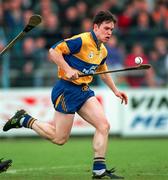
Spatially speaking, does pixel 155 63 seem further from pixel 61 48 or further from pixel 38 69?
pixel 61 48

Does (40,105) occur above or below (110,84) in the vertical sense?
below

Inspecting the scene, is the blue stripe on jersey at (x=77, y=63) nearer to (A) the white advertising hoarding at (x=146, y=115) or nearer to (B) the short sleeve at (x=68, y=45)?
(B) the short sleeve at (x=68, y=45)

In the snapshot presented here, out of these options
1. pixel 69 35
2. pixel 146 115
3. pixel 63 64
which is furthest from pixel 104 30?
pixel 69 35

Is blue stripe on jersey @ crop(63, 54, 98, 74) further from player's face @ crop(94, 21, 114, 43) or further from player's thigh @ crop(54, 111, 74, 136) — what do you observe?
player's thigh @ crop(54, 111, 74, 136)

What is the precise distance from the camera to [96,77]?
1781 cm

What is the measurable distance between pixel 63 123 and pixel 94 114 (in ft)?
1.53

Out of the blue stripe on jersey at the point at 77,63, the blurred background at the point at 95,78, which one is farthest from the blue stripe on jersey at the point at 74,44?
the blurred background at the point at 95,78

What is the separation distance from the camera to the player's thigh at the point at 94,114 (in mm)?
9555

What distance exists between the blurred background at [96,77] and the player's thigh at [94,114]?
779 centimetres

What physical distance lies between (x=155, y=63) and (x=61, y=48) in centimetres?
877

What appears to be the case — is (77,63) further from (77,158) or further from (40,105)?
(40,105)

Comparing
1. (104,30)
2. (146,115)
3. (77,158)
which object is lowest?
(77,158)

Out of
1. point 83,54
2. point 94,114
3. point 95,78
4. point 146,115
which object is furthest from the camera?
point 95,78

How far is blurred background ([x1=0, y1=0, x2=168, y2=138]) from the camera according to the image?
1769 cm
